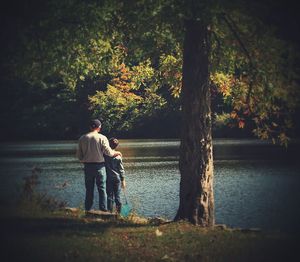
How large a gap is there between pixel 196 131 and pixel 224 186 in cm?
1103

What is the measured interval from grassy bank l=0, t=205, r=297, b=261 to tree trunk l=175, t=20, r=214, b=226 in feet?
2.18

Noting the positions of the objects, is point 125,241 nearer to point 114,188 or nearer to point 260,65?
point 114,188

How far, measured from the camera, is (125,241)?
10391 millimetres

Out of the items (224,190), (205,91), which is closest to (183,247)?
(205,91)

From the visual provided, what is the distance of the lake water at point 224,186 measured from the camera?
16.8 m

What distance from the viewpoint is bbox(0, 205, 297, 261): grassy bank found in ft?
30.2

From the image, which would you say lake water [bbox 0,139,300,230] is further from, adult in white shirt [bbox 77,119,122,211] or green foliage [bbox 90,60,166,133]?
green foliage [bbox 90,60,166,133]

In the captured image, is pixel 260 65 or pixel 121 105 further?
pixel 121 105

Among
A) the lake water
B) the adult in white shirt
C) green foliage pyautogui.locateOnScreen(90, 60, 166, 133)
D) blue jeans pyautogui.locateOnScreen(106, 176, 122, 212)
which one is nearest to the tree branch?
the adult in white shirt

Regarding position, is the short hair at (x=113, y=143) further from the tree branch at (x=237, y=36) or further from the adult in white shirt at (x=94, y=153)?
the tree branch at (x=237, y=36)

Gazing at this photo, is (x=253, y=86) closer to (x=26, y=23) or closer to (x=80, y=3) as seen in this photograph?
(x=80, y=3)

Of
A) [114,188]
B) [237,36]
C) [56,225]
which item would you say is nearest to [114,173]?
[114,188]

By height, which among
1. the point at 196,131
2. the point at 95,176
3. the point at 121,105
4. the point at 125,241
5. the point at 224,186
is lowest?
the point at 224,186

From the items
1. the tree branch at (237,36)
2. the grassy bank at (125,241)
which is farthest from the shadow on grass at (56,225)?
the tree branch at (237,36)
